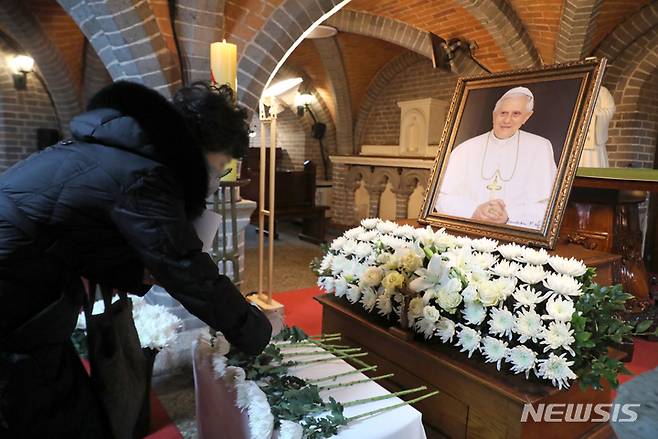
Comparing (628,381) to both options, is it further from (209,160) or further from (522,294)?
(209,160)

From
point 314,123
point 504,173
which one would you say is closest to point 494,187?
point 504,173

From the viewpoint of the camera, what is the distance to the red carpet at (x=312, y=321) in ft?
9.84

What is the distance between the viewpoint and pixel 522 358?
4.70 ft

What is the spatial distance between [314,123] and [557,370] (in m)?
8.27

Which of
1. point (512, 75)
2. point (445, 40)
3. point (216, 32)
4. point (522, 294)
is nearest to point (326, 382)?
point (522, 294)

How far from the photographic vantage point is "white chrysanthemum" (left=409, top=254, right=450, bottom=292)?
1.63 metres

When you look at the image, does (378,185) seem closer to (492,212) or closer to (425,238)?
(492,212)

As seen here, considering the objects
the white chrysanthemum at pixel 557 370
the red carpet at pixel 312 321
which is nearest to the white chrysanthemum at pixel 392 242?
the white chrysanthemum at pixel 557 370

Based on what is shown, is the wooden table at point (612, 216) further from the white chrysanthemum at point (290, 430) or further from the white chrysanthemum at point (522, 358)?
the white chrysanthemum at point (290, 430)

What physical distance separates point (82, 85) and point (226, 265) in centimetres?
502

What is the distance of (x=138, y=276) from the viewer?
1.27 meters

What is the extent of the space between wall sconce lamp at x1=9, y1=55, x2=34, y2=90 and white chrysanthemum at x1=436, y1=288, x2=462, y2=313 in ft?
23.9

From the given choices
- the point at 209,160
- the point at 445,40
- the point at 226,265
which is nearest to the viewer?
the point at 209,160

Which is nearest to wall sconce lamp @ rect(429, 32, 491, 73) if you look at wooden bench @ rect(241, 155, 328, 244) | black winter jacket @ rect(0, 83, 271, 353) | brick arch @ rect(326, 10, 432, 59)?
brick arch @ rect(326, 10, 432, 59)
